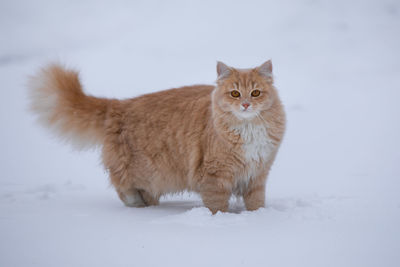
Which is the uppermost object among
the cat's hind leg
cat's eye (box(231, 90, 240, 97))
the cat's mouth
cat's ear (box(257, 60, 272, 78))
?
cat's ear (box(257, 60, 272, 78))

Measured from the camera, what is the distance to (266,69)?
3.20 m

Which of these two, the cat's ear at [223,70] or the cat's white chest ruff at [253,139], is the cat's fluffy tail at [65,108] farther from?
the cat's white chest ruff at [253,139]

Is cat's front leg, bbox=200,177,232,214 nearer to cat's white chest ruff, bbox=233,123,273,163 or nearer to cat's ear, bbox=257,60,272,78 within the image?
cat's white chest ruff, bbox=233,123,273,163

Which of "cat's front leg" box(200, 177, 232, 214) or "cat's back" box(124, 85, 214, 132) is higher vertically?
"cat's back" box(124, 85, 214, 132)

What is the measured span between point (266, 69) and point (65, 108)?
199 cm

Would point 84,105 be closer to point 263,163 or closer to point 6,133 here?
point 263,163

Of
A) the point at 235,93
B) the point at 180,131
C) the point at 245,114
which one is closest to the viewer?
the point at 245,114

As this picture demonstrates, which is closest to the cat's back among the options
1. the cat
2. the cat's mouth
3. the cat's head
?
the cat

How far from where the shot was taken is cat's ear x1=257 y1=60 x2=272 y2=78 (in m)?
3.19

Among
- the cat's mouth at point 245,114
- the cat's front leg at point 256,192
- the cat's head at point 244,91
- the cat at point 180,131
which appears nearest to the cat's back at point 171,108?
the cat at point 180,131

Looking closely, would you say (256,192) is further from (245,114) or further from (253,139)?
(245,114)

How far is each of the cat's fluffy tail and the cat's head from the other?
1275mm

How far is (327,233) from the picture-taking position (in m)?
2.33

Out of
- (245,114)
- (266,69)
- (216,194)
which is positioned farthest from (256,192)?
(266,69)
